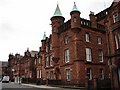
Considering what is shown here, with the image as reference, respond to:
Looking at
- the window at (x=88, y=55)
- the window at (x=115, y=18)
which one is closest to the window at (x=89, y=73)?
the window at (x=88, y=55)

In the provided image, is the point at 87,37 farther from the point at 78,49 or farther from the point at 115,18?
the point at 115,18

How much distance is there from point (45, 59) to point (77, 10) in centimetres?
1781

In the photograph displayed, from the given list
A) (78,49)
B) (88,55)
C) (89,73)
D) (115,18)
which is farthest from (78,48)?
(115,18)

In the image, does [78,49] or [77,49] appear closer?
[77,49]

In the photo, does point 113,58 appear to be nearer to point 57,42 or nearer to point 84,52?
point 84,52

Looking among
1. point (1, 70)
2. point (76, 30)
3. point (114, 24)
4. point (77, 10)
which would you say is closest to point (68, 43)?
point (76, 30)

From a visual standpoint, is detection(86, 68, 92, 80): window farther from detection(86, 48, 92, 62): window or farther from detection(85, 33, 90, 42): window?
detection(85, 33, 90, 42): window

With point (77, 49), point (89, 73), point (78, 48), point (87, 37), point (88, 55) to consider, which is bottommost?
point (89, 73)

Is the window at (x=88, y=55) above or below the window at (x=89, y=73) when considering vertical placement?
above

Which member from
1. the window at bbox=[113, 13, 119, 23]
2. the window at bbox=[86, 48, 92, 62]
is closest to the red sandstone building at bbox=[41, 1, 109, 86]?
the window at bbox=[86, 48, 92, 62]

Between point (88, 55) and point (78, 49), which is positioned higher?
point (78, 49)

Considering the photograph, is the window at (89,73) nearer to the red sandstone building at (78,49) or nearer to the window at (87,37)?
the red sandstone building at (78,49)

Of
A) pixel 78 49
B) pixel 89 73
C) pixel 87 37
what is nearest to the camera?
pixel 78 49

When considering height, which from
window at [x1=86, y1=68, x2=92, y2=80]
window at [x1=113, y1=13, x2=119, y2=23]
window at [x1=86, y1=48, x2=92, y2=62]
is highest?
window at [x1=113, y1=13, x2=119, y2=23]
